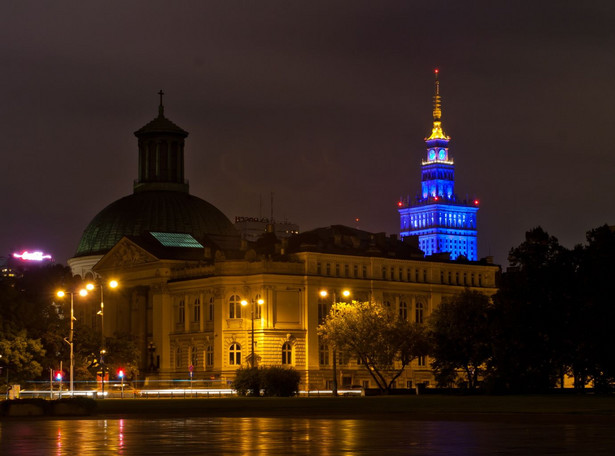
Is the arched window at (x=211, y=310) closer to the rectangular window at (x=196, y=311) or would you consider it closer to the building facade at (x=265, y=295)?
the building facade at (x=265, y=295)

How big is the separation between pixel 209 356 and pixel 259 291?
34.7ft

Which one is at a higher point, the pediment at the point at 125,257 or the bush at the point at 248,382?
the pediment at the point at 125,257

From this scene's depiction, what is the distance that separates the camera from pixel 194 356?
173 metres

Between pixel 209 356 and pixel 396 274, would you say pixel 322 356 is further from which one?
pixel 396 274

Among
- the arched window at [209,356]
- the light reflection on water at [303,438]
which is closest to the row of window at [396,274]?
the arched window at [209,356]

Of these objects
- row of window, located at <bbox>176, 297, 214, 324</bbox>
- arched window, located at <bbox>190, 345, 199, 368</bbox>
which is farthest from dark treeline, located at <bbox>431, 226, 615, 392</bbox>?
arched window, located at <bbox>190, 345, 199, 368</bbox>

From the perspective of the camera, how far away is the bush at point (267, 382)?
11006 cm

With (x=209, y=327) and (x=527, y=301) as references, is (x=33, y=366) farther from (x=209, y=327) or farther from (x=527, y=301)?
(x=527, y=301)

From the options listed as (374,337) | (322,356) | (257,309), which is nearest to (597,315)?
(374,337)

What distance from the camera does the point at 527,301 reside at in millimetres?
112375

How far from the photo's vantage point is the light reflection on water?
4084cm

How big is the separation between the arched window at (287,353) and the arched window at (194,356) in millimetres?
11771

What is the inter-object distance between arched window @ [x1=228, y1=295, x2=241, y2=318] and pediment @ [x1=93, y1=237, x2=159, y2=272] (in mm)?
16358

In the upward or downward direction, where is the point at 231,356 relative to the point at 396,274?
downward
